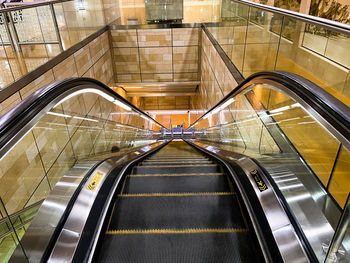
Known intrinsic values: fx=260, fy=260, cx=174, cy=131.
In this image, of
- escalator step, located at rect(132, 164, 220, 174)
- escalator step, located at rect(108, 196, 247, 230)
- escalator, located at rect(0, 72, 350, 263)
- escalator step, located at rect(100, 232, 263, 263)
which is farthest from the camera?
escalator step, located at rect(132, 164, 220, 174)

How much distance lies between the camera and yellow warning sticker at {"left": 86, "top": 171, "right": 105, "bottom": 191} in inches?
79.7

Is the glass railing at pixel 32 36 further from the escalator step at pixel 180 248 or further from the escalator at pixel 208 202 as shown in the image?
the escalator step at pixel 180 248

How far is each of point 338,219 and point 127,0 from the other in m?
14.8

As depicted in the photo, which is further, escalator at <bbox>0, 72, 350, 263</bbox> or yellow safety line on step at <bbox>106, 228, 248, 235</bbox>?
yellow safety line on step at <bbox>106, 228, 248, 235</bbox>

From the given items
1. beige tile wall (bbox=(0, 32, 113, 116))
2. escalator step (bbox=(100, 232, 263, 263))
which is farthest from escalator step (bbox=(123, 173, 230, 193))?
beige tile wall (bbox=(0, 32, 113, 116))

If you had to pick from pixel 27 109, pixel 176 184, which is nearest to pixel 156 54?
pixel 176 184

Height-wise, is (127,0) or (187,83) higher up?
(127,0)

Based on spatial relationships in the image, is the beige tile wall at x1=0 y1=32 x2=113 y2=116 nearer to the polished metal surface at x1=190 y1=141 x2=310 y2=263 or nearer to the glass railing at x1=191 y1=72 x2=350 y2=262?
the glass railing at x1=191 y1=72 x2=350 y2=262

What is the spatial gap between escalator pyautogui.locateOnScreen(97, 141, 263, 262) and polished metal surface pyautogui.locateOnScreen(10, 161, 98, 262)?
0.34 m

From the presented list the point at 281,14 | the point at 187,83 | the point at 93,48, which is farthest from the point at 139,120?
the point at 281,14

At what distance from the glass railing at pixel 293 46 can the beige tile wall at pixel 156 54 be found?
574 centimetres

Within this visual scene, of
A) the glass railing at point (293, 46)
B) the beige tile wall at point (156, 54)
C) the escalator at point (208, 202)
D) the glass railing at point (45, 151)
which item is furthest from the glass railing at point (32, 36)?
the beige tile wall at point (156, 54)

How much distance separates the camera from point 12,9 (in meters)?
4.03

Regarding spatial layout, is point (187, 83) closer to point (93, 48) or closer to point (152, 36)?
point (152, 36)
